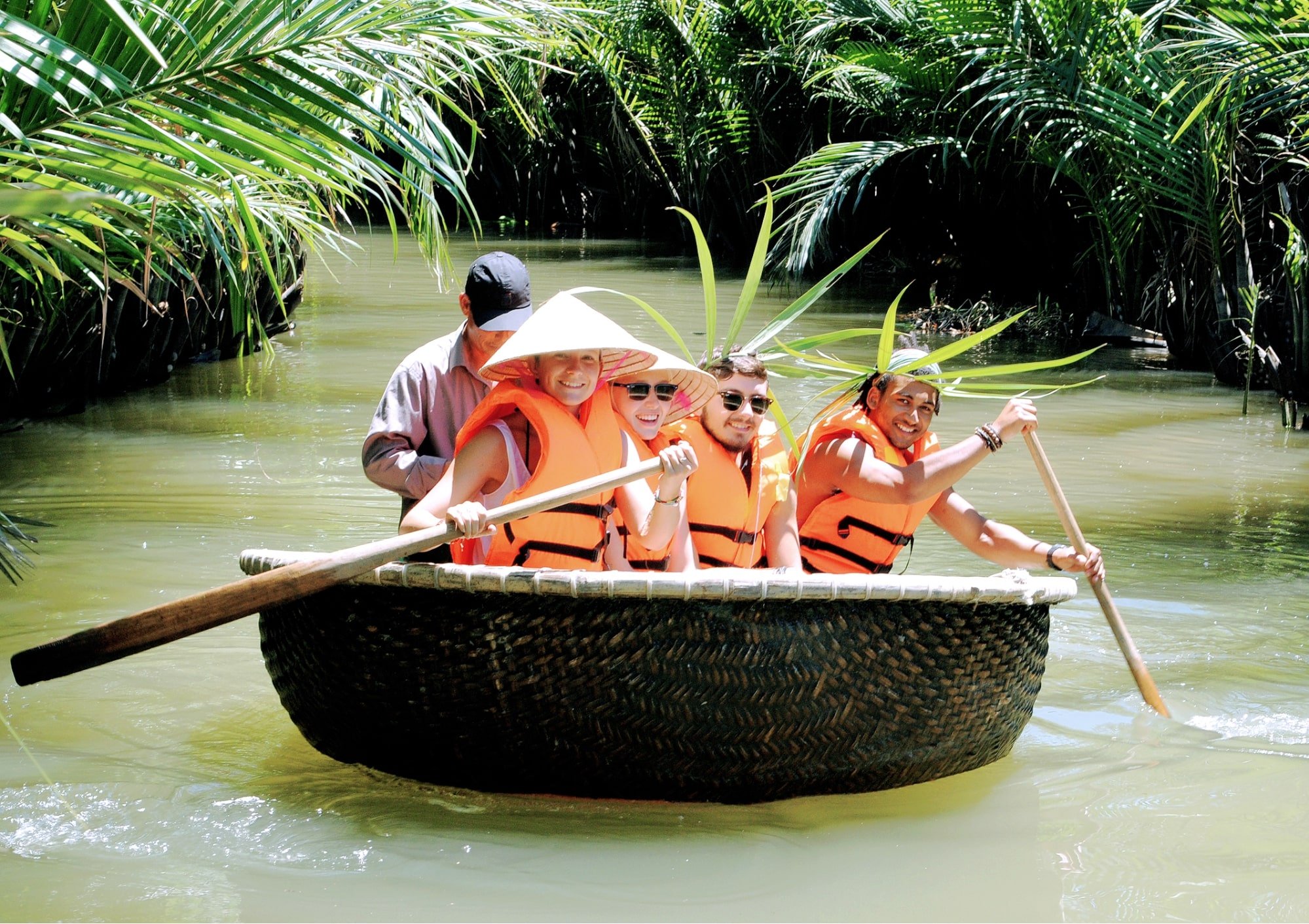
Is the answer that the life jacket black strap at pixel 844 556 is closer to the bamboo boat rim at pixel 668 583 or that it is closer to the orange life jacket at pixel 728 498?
the orange life jacket at pixel 728 498

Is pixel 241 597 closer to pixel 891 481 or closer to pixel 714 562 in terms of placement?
pixel 714 562

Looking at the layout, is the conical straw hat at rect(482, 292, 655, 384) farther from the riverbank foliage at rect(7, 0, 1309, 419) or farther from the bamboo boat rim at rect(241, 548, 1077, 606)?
the bamboo boat rim at rect(241, 548, 1077, 606)

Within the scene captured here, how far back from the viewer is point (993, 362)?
11.7m

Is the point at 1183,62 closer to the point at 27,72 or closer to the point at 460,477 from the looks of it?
the point at 460,477

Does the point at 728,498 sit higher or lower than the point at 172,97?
lower

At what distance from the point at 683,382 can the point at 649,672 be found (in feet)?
2.78

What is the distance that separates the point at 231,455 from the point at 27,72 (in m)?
5.17

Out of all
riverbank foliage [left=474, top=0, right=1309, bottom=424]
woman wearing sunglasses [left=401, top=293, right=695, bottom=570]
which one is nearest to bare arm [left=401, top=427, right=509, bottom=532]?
woman wearing sunglasses [left=401, top=293, right=695, bottom=570]

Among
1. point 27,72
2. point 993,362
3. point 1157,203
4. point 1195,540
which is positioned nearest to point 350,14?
point 27,72

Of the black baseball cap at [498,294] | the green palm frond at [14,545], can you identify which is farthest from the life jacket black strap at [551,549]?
the green palm frond at [14,545]

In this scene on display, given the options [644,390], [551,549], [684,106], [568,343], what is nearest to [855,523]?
[644,390]

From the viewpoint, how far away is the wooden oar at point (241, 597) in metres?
3.00

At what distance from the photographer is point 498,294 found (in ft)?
14.2

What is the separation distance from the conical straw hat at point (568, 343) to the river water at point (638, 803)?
1069 millimetres
